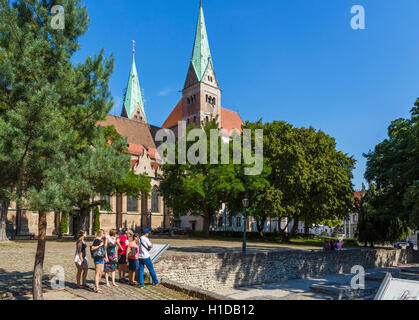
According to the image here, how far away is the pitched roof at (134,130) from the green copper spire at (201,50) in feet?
48.1

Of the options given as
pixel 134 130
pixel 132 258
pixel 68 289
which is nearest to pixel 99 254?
pixel 68 289

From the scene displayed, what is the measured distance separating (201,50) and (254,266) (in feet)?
189

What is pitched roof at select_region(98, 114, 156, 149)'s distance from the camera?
60.7 m

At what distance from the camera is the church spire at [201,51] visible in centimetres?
6906

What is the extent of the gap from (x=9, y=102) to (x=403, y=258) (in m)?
33.2

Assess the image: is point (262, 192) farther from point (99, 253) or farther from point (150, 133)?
point (150, 133)

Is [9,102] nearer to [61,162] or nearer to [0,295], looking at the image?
[61,162]

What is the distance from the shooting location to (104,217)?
155 ft

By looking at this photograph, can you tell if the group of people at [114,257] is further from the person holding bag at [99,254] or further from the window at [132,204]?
the window at [132,204]

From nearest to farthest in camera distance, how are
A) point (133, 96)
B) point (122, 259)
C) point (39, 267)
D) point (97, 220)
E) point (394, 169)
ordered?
point (39, 267) < point (122, 259) < point (394, 169) < point (97, 220) < point (133, 96)

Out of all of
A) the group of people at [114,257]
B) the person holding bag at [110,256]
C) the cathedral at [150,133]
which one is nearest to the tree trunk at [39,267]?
the group of people at [114,257]

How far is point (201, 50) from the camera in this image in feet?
A: 230

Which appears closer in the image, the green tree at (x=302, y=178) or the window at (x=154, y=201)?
the green tree at (x=302, y=178)
